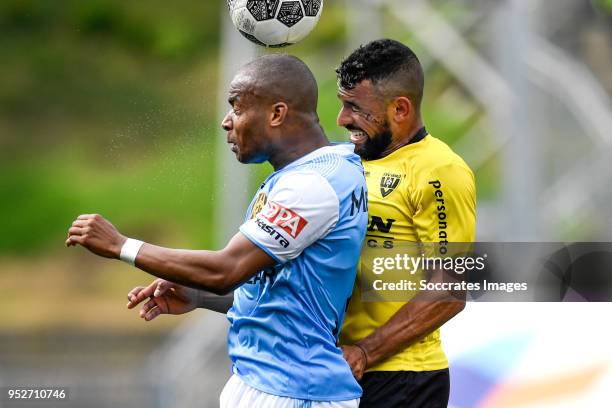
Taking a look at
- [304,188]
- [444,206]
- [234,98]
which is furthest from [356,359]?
[234,98]

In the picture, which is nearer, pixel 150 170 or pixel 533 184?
pixel 533 184

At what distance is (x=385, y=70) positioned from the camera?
3725 mm

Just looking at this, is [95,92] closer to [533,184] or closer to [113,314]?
[113,314]

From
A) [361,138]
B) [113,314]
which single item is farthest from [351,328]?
[113,314]

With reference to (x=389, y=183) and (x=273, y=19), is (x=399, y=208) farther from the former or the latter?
(x=273, y=19)

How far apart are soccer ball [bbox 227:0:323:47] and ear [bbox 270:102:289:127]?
0.94m

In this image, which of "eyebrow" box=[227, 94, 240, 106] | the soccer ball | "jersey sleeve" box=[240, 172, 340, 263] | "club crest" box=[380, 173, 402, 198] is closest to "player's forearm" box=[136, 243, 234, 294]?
"jersey sleeve" box=[240, 172, 340, 263]

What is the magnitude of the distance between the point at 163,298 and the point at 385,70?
110 cm

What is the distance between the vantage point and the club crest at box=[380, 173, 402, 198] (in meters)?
3.63

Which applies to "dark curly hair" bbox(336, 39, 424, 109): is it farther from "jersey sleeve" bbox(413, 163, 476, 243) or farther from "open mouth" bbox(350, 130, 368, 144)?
"jersey sleeve" bbox(413, 163, 476, 243)

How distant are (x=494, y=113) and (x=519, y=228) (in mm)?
3213

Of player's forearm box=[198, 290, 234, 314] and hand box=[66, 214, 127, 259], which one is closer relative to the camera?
hand box=[66, 214, 127, 259]

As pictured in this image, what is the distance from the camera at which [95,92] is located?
62.9ft

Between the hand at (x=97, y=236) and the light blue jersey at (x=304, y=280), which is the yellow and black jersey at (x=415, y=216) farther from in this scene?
the hand at (x=97, y=236)
